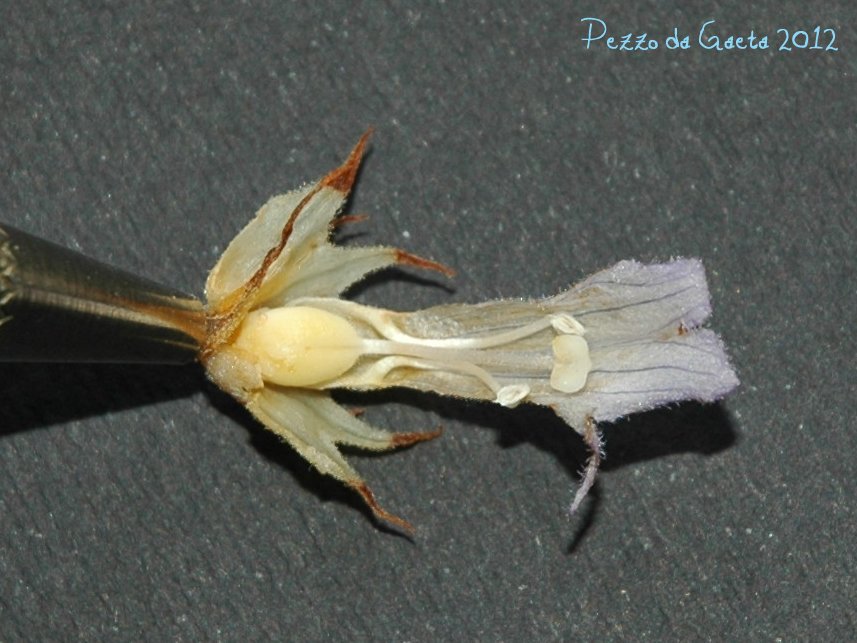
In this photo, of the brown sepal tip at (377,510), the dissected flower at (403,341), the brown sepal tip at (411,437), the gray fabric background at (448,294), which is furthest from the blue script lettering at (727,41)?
the brown sepal tip at (377,510)

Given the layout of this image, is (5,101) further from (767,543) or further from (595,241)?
(767,543)

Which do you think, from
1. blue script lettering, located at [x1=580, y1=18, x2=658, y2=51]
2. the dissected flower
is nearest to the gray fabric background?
blue script lettering, located at [x1=580, y1=18, x2=658, y2=51]

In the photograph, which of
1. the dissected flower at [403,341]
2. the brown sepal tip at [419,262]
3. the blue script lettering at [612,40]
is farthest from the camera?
the blue script lettering at [612,40]

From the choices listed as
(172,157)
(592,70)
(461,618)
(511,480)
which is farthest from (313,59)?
(461,618)

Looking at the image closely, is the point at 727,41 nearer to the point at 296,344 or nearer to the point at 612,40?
the point at 612,40

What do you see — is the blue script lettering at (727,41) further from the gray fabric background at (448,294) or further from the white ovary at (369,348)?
the white ovary at (369,348)
